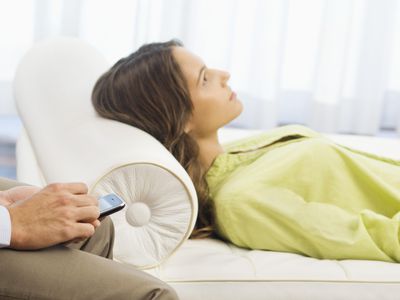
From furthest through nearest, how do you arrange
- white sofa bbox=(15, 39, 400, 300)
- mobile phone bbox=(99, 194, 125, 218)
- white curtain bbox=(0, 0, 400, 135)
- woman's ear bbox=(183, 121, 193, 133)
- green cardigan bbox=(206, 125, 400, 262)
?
white curtain bbox=(0, 0, 400, 135) < woman's ear bbox=(183, 121, 193, 133) < green cardigan bbox=(206, 125, 400, 262) < white sofa bbox=(15, 39, 400, 300) < mobile phone bbox=(99, 194, 125, 218)

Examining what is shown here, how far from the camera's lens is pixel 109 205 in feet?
4.63

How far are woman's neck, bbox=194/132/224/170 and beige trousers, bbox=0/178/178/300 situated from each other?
771 mm

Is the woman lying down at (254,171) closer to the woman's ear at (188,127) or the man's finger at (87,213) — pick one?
the woman's ear at (188,127)

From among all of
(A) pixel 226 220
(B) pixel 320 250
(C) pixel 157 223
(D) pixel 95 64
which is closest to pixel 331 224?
(B) pixel 320 250

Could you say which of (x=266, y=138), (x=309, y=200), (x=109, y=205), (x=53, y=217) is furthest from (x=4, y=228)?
(x=266, y=138)

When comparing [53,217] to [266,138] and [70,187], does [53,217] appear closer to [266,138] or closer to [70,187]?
[70,187]

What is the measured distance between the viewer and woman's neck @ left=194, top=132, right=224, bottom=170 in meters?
2.11

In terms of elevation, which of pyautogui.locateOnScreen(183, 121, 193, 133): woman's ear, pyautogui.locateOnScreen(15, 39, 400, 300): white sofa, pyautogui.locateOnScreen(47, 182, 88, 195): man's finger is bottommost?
pyautogui.locateOnScreen(15, 39, 400, 300): white sofa

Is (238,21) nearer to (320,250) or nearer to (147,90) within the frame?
(147,90)

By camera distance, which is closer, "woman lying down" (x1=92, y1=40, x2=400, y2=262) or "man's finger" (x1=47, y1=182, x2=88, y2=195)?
"man's finger" (x1=47, y1=182, x2=88, y2=195)

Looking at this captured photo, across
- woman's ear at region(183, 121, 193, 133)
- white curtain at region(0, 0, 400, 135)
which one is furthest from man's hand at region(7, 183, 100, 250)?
white curtain at region(0, 0, 400, 135)

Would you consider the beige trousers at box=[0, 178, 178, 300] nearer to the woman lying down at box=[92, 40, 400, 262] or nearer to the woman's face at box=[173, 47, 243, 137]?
the woman lying down at box=[92, 40, 400, 262]

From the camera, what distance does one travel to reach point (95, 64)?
7.49 feet

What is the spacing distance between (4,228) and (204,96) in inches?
35.3
